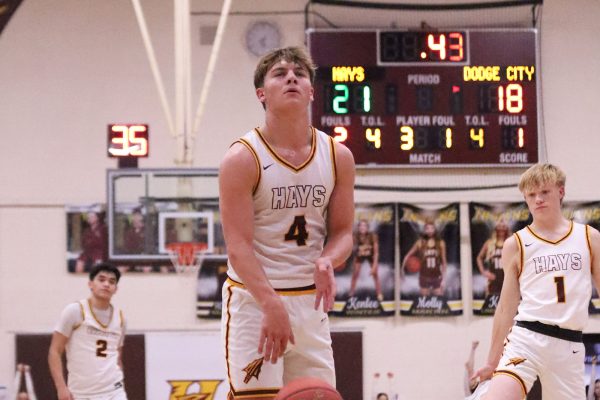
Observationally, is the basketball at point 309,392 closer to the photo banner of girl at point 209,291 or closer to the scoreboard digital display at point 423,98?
the scoreboard digital display at point 423,98

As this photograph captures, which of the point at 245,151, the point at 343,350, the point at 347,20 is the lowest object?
the point at 343,350

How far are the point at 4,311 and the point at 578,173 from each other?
8589mm

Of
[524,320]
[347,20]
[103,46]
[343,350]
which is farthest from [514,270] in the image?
[103,46]

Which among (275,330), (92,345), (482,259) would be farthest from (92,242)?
(275,330)

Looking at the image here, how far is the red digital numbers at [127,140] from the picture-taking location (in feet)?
40.5

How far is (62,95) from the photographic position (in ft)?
45.2

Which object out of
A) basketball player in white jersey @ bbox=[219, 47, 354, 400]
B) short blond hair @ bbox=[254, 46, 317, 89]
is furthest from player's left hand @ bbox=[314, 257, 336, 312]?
short blond hair @ bbox=[254, 46, 317, 89]

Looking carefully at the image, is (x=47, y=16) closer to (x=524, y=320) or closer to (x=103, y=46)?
(x=103, y=46)

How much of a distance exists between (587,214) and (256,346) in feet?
35.4

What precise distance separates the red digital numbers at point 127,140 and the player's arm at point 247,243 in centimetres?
865

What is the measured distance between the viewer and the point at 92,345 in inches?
361

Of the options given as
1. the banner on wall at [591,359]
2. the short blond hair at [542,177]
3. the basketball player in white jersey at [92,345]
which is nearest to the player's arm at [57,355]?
the basketball player in white jersey at [92,345]

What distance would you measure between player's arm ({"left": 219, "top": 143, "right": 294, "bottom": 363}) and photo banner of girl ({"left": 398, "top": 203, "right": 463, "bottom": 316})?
994 centimetres

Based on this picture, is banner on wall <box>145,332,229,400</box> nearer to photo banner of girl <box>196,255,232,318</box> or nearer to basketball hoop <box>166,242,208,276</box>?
basketball hoop <box>166,242,208,276</box>
